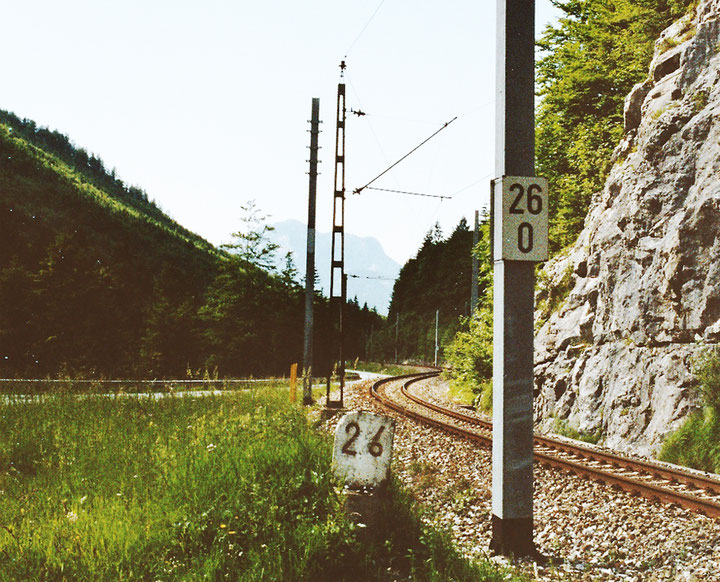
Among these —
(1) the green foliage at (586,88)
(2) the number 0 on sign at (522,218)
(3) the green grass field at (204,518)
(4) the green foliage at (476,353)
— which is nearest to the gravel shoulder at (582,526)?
(3) the green grass field at (204,518)

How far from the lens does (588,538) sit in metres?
5.80

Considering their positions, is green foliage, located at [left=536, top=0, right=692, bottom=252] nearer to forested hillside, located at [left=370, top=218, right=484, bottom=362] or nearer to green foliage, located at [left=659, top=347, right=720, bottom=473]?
green foliage, located at [left=659, top=347, right=720, bottom=473]

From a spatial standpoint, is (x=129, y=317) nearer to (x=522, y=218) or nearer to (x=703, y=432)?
(x=703, y=432)

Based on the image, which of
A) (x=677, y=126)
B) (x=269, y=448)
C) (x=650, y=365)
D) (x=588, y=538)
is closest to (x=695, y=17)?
(x=677, y=126)

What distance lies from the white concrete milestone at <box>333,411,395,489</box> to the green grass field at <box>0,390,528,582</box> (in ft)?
0.68

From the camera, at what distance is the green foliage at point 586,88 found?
20.3m

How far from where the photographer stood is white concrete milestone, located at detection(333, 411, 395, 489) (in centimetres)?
507

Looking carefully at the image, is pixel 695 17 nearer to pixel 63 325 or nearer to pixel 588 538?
pixel 588 538

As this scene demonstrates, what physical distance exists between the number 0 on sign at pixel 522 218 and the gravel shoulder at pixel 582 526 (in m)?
2.73

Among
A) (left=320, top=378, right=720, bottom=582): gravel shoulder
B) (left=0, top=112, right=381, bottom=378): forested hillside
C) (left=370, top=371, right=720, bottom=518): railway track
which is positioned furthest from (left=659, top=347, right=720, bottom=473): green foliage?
(left=0, top=112, right=381, bottom=378): forested hillside

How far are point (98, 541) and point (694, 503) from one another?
606 centimetres

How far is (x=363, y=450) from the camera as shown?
5145mm

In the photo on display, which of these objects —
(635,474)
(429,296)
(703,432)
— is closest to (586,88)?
(703,432)

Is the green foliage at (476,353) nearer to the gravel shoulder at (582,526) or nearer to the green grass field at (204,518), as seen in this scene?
the gravel shoulder at (582,526)
